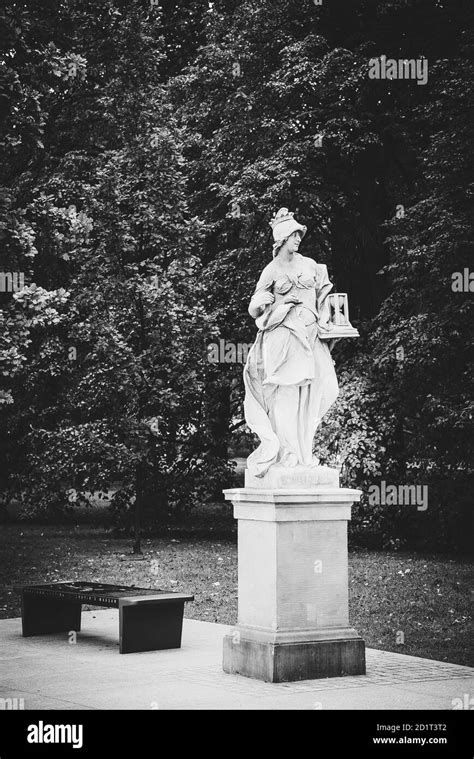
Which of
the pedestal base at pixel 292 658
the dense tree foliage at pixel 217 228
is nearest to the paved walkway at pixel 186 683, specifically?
the pedestal base at pixel 292 658

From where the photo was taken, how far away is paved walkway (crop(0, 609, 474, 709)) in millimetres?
9547

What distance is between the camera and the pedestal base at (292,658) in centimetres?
1055

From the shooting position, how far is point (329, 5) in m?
24.9

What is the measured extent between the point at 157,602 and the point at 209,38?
16.7 meters

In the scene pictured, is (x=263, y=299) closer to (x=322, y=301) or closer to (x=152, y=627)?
(x=322, y=301)

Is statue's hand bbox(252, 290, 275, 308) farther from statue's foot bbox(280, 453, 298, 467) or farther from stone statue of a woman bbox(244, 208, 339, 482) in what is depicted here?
statue's foot bbox(280, 453, 298, 467)

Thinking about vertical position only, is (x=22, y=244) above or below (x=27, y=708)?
above

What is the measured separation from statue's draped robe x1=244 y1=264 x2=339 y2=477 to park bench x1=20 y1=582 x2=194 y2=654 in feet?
7.27

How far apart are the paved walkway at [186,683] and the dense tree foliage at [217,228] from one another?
25.1ft

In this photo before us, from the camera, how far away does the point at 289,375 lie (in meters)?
11.2

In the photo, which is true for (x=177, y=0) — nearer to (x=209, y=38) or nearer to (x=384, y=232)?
(x=209, y=38)

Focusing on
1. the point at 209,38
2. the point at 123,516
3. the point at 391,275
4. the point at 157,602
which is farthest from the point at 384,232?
the point at 157,602

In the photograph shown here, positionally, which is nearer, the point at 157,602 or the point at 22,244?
the point at 157,602

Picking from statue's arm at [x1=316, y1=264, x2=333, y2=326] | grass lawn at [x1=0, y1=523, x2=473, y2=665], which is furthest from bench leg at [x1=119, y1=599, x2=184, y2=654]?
statue's arm at [x1=316, y1=264, x2=333, y2=326]
